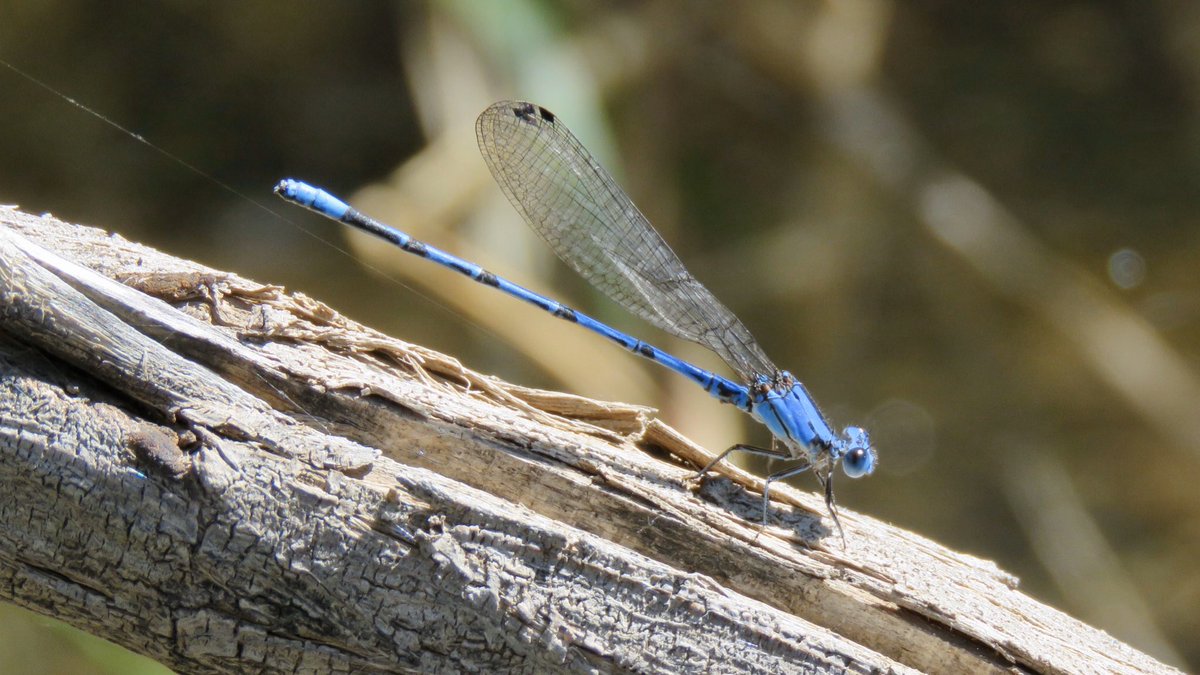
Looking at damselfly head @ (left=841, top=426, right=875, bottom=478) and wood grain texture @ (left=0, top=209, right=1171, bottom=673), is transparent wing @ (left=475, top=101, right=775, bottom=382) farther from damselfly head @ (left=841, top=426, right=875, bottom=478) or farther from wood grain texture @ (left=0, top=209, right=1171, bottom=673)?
wood grain texture @ (left=0, top=209, right=1171, bottom=673)

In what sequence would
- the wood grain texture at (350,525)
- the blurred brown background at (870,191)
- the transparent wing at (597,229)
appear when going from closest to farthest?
the wood grain texture at (350,525) → the transparent wing at (597,229) → the blurred brown background at (870,191)

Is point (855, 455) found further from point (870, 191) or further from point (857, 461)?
point (870, 191)

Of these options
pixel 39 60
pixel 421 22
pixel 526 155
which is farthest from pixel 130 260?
pixel 39 60

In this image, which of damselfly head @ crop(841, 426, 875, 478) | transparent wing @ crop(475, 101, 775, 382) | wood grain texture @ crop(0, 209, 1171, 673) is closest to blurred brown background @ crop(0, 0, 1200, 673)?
transparent wing @ crop(475, 101, 775, 382)

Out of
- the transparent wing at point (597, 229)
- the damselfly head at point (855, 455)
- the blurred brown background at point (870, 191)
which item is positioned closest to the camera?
the damselfly head at point (855, 455)

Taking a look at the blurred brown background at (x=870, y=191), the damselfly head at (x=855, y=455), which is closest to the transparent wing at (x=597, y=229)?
the damselfly head at (x=855, y=455)

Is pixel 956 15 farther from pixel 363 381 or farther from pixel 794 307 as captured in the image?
pixel 363 381

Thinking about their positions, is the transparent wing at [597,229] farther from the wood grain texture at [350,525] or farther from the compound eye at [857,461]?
the wood grain texture at [350,525]
